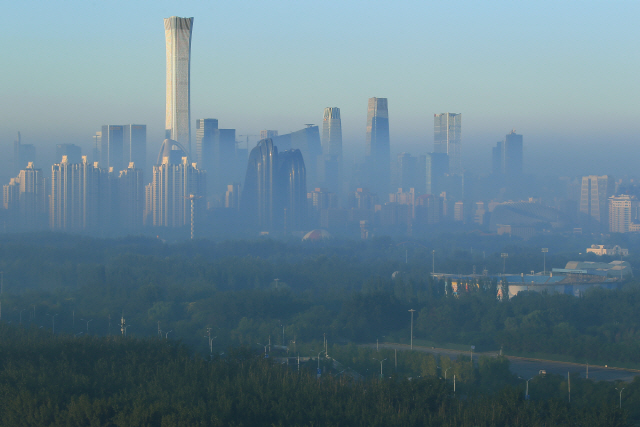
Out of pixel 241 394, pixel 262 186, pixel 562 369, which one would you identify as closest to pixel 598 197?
pixel 262 186

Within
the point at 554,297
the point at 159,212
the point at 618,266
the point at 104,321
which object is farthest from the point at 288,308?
the point at 159,212

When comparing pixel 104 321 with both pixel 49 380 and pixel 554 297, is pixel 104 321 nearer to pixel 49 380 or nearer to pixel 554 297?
pixel 49 380

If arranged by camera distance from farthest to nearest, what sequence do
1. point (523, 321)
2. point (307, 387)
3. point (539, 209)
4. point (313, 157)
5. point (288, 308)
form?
1. point (313, 157)
2. point (539, 209)
3. point (288, 308)
4. point (523, 321)
5. point (307, 387)

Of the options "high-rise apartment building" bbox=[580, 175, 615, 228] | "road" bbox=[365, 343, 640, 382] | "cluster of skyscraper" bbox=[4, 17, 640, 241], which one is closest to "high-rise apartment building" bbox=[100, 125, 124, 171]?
"cluster of skyscraper" bbox=[4, 17, 640, 241]

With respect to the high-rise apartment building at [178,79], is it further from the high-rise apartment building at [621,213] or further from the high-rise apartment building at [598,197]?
the high-rise apartment building at [598,197]

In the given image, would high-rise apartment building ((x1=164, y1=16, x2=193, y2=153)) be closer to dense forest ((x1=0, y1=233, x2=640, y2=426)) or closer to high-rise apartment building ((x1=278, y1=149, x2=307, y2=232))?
high-rise apartment building ((x1=278, y1=149, x2=307, y2=232))
